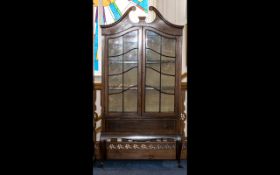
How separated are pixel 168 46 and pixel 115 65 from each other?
2.13 feet

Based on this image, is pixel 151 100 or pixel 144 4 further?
pixel 144 4

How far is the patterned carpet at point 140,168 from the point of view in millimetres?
3025

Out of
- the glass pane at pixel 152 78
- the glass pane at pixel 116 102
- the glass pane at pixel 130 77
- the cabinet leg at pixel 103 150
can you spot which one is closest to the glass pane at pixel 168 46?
the glass pane at pixel 152 78

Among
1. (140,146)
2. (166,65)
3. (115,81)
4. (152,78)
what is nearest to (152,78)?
(152,78)

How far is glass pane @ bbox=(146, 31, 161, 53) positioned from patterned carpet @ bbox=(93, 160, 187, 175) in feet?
4.44

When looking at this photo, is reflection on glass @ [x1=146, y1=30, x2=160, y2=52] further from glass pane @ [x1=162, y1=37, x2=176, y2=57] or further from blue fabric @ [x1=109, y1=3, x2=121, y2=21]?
blue fabric @ [x1=109, y1=3, x2=121, y2=21]

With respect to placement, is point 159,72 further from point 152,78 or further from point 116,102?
point 116,102

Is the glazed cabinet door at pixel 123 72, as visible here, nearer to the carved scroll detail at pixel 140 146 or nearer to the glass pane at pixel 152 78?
the glass pane at pixel 152 78

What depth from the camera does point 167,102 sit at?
3.24m
